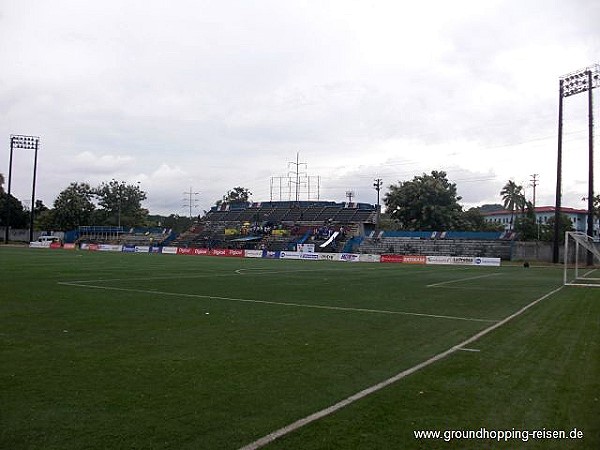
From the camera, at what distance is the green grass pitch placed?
4.98 m

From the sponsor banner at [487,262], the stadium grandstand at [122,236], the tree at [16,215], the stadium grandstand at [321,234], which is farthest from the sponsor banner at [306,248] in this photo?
the tree at [16,215]

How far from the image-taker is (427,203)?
73312 mm

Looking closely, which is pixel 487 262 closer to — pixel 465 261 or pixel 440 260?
pixel 465 261

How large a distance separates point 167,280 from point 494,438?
67.7 ft

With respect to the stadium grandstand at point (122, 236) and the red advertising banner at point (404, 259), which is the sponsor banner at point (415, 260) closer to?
the red advertising banner at point (404, 259)

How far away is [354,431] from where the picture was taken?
5.02 metres

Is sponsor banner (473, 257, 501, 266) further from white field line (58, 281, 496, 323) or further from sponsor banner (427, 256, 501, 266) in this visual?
white field line (58, 281, 496, 323)

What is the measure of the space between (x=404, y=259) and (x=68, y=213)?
70.2 metres

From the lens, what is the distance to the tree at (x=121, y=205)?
113375 millimetres

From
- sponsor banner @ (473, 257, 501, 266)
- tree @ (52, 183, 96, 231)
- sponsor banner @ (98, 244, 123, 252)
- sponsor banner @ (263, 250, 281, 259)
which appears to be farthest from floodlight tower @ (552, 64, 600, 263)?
tree @ (52, 183, 96, 231)

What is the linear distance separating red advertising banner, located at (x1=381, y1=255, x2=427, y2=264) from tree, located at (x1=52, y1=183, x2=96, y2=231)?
67402 mm

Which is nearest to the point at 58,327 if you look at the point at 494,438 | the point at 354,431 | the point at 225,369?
the point at 225,369

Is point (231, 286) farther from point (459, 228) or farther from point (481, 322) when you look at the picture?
point (459, 228)

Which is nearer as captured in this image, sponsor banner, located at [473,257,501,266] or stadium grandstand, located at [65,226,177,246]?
sponsor banner, located at [473,257,501,266]
